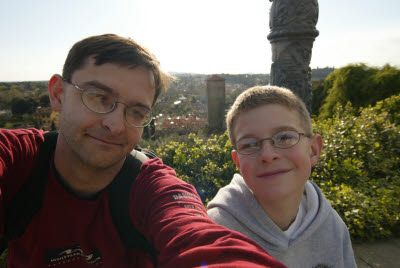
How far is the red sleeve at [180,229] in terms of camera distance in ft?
2.53

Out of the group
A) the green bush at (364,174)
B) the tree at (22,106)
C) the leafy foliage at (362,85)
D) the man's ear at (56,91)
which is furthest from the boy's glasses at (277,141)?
the tree at (22,106)

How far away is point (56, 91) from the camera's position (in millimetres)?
1544

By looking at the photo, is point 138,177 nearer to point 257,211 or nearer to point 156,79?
point 156,79

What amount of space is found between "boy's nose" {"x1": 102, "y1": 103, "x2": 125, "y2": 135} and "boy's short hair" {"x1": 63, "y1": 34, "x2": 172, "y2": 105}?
1.01ft

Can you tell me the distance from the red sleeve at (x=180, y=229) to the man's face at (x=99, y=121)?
26cm

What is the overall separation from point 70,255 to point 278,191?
132 centimetres

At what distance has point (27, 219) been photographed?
1240 mm

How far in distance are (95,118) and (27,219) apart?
66cm

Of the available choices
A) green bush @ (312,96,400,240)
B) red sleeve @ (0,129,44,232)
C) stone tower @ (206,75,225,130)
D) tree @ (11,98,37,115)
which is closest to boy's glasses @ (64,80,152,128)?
red sleeve @ (0,129,44,232)

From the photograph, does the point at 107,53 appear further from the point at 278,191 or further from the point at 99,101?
the point at 278,191

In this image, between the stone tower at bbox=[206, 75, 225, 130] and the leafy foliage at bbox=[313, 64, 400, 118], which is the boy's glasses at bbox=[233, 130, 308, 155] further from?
the stone tower at bbox=[206, 75, 225, 130]

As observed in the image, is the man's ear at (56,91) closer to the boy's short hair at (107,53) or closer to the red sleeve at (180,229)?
the boy's short hair at (107,53)

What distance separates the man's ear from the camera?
1.53m

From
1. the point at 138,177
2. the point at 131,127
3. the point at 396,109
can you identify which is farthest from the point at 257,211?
the point at 396,109
